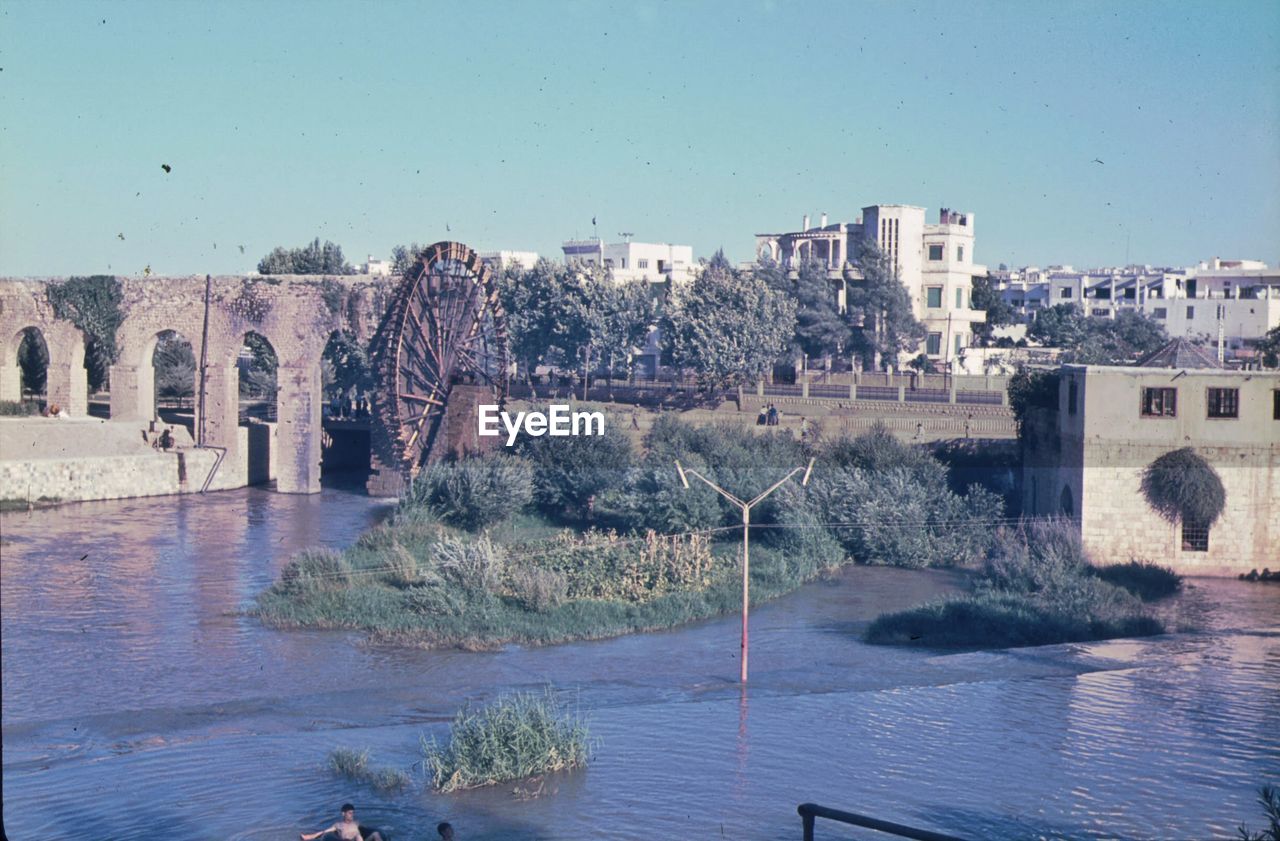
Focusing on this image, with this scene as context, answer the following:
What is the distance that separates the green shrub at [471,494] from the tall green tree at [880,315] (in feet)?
53.4

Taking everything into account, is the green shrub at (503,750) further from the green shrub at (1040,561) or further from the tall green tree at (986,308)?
the tall green tree at (986,308)

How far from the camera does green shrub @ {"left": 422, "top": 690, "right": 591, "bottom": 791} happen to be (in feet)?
28.2

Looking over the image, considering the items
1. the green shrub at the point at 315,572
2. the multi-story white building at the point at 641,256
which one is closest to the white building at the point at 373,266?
the multi-story white building at the point at 641,256

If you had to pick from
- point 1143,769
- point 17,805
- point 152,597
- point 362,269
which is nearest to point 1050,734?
point 1143,769

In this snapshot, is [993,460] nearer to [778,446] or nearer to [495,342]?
[778,446]

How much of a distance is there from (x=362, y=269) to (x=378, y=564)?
46635mm

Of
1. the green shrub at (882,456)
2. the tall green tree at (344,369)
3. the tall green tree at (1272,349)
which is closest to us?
the green shrub at (882,456)

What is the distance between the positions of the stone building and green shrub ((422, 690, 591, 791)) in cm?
1102

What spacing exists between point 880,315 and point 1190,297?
17232 mm

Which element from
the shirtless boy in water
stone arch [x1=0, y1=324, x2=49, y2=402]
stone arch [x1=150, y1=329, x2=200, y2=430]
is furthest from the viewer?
stone arch [x1=150, y1=329, x2=200, y2=430]

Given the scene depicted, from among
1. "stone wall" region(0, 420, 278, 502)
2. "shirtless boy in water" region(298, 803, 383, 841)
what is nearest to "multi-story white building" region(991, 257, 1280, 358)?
"stone wall" region(0, 420, 278, 502)

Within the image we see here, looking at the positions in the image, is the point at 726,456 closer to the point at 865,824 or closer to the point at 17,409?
the point at 17,409

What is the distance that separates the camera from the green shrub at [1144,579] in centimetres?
1664

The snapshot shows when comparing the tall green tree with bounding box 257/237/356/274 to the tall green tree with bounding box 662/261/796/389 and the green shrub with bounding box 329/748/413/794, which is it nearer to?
the tall green tree with bounding box 662/261/796/389
